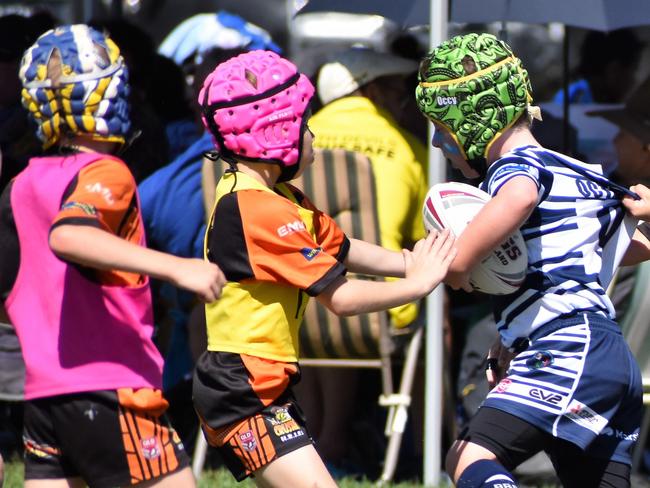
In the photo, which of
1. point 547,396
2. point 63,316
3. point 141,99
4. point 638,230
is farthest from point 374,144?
point 63,316

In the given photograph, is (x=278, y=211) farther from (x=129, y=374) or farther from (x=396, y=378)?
A: (x=396, y=378)

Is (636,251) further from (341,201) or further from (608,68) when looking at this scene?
(608,68)

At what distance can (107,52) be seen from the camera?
338 centimetres

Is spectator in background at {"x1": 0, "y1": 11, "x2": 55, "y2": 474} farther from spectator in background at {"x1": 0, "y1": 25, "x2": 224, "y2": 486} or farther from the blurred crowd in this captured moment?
spectator in background at {"x1": 0, "y1": 25, "x2": 224, "y2": 486}

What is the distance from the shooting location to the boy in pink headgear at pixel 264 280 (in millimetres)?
3277

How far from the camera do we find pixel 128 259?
9.80 ft

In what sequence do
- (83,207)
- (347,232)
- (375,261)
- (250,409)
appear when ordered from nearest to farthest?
(83,207) → (250,409) → (375,261) → (347,232)

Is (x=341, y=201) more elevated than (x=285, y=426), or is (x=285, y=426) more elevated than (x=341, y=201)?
(x=285, y=426)

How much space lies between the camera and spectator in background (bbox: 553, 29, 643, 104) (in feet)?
25.7

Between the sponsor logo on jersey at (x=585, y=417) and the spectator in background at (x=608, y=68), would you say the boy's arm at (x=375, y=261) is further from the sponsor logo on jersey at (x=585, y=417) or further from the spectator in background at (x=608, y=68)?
the spectator in background at (x=608, y=68)

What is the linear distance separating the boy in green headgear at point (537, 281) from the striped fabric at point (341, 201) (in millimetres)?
1688

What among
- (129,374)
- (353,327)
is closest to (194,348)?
(353,327)

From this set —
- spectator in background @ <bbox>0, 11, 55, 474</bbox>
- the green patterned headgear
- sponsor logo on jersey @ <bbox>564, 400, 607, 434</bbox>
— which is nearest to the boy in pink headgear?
the green patterned headgear

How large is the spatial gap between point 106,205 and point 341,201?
215cm
